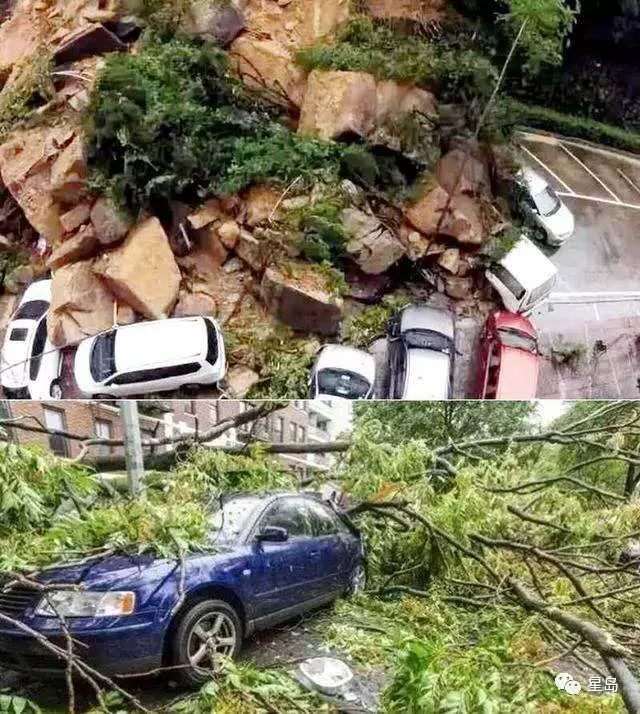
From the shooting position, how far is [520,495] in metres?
2.39

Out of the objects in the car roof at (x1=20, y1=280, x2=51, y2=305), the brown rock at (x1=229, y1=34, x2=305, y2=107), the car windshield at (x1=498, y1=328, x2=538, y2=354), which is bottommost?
the car windshield at (x1=498, y1=328, x2=538, y2=354)

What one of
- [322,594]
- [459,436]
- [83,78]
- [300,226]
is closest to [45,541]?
[322,594]

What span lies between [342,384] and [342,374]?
53mm

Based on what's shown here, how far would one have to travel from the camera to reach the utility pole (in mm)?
2322

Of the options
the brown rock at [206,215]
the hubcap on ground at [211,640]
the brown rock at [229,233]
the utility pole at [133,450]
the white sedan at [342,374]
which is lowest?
the hubcap on ground at [211,640]

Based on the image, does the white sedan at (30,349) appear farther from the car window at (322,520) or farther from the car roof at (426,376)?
the car roof at (426,376)

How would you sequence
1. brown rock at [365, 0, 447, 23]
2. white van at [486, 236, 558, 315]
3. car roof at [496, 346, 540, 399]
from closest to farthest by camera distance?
car roof at [496, 346, 540, 399]
white van at [486, 236, 558, 315]
brown rock at [365, 0, 447, 23]

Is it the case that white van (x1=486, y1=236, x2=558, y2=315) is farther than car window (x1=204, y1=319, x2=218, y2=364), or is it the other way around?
white van (x1=486, y1=236, x2=558, y2=315)

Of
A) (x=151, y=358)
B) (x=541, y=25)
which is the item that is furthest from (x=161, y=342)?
(x=541, y=25)

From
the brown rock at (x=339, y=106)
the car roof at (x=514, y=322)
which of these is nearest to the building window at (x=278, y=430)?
the car roof at (x=514, y=322)

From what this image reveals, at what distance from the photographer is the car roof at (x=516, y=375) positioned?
107 inches

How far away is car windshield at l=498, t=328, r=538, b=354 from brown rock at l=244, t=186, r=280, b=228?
2.77 ft

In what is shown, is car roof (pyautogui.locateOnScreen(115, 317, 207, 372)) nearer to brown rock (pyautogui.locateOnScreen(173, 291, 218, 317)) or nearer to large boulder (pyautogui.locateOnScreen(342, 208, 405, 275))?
brown rock (pyautogui.locateOnScreen(173, 291, 218, 317))

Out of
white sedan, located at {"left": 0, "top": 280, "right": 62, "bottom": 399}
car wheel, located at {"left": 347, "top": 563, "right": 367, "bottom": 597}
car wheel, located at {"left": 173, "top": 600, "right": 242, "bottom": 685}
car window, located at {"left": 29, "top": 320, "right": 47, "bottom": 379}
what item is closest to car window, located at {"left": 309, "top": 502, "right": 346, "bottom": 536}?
car wheel, located at {"left": 347, "top": 563, "right": 367, "bottom": 597}
